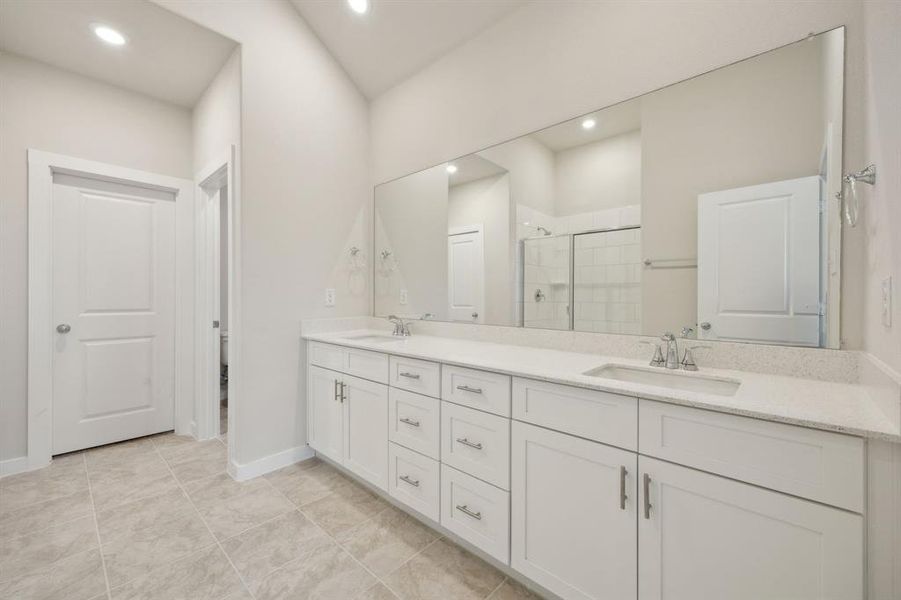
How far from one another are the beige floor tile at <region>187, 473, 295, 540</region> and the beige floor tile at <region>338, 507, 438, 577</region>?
18.5 inches

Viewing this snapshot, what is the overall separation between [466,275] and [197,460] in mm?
2244

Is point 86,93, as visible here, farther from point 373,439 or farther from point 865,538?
point 865,538

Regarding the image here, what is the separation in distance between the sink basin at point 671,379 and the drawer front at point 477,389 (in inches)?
12.7

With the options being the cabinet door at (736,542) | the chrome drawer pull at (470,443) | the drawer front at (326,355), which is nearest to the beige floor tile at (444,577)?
the chrome drawer pull at (470,443)

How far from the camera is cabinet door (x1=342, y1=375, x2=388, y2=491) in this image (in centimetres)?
196

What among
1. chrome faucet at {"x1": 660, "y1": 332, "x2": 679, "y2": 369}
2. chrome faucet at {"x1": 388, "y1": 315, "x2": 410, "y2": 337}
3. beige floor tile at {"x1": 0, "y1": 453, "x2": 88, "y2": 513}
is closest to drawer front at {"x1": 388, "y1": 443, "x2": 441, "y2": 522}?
chrome faucet at {"x1": 388, "y1": 315, "x2": 410, "y2": 337}

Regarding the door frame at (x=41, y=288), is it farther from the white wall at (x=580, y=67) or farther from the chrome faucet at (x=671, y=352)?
the chrome faucet at (x=671, y=352)

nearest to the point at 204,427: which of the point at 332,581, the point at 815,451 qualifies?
the point at 332,581

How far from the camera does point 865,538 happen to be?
2.71ft

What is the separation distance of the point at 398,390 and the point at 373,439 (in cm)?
36

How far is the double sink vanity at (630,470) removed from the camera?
34.7 inches

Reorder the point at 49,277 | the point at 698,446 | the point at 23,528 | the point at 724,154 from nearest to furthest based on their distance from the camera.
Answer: the point at 698,446 < the point at 724,154 < the point at 23,528 < the point at 49,277

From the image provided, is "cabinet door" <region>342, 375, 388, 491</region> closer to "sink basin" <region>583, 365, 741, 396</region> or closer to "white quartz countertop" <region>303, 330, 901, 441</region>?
"white quartz countertop" <region>303, 330, 901, 441</region>

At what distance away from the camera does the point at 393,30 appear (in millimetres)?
2434
